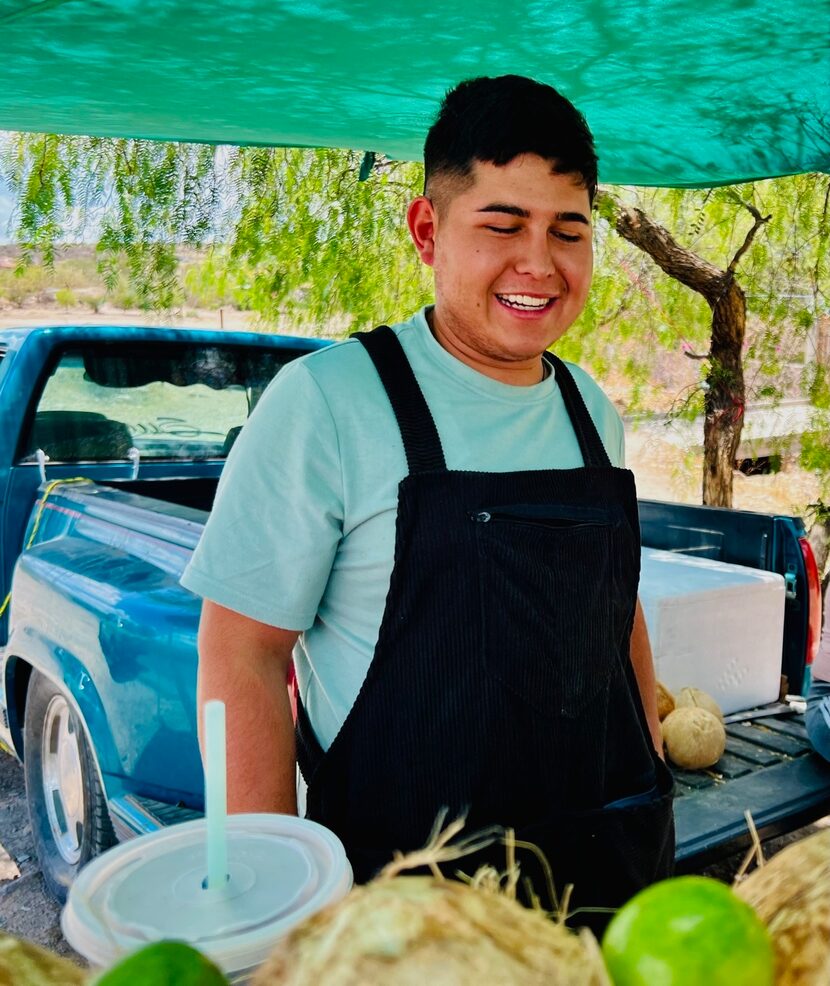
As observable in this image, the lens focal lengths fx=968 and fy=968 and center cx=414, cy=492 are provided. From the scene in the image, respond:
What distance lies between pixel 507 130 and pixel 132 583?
198 cm

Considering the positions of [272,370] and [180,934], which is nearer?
[180,934]

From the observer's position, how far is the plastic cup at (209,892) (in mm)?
652

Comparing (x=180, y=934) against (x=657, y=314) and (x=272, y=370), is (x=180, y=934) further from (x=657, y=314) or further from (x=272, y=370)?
(x=657, y=314)

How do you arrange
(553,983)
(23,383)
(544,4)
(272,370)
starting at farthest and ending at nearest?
(272,370)
(23,383)
(544,4)
(553,983)

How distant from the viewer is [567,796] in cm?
159

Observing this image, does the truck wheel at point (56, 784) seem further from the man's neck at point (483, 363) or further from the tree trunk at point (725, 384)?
the tree trunk at point (725, 384)

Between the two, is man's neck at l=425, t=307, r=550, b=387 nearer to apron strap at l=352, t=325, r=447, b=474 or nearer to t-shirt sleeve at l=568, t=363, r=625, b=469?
apron strap at l=352, t=325, r=447, b=474

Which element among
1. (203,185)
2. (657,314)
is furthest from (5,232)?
(657,314)

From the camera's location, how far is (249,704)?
5.15ft

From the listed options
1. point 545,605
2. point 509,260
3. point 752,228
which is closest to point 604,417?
point 509,260

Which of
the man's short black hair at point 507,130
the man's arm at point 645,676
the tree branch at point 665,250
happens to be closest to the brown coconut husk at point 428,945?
the man's short black hair at point 507,130

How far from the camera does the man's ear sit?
179cm

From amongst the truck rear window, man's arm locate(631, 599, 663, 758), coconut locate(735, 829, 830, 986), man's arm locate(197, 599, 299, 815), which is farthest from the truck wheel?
coconut locate(735, 829, 830, 986)

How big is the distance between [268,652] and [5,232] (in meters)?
4.78
